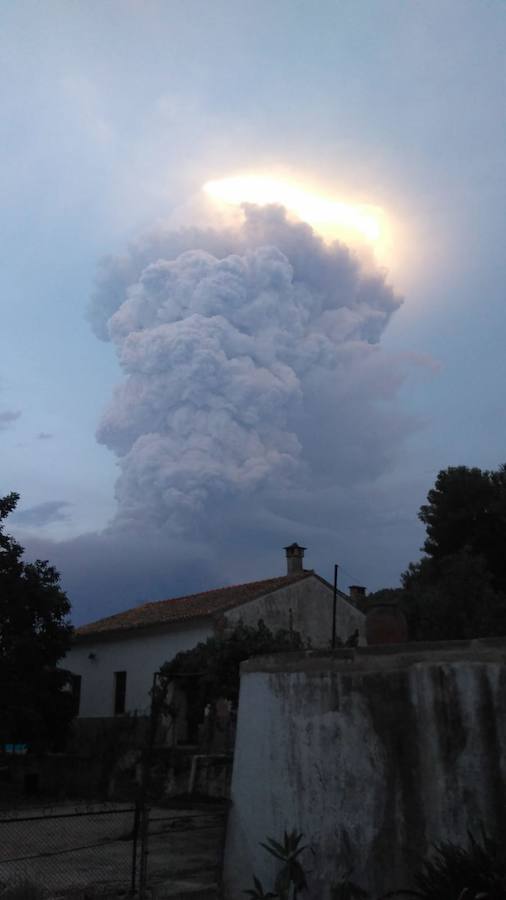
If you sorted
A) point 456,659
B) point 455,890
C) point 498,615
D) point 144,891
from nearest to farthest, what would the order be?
point 455,890, point 456,659, point 144,891, point 498,615

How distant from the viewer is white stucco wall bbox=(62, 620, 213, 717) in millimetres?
25523

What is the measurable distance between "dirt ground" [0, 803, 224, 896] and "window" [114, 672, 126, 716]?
418 inches

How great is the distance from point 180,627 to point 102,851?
13530 mm

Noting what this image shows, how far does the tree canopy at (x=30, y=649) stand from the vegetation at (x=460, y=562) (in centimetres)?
1038

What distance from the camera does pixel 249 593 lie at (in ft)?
85.8

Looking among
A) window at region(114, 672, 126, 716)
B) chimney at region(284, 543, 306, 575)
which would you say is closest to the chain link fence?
window at region(114, 672, 126, 716)

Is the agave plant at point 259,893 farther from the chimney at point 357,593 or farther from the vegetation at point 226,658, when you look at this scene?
the chimney at point 357,593

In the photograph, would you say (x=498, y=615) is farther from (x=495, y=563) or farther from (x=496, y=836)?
(x=496, y=836)

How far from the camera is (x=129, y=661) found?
2772 cm

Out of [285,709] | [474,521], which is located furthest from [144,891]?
[474,521]

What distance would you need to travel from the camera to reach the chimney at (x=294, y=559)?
29.7m

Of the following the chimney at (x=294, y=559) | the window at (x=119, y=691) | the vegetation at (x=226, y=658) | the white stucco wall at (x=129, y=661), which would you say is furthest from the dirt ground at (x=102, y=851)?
the chimney at (x=294, y=559)

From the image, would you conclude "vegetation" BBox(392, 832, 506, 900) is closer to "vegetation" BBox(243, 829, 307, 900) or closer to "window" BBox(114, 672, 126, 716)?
"vegetation" BBox(243, 829, 307, 900)

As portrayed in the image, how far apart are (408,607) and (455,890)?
732 inches
